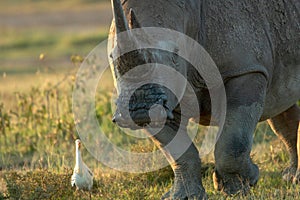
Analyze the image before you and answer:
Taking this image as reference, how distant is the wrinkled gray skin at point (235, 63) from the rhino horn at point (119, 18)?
0.76 ft

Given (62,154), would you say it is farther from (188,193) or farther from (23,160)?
(188,193)

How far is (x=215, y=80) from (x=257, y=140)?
3.69 metres

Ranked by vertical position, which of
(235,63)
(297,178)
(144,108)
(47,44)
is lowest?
(297,178)

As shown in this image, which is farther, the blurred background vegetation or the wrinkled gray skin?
the blurred background vegetation

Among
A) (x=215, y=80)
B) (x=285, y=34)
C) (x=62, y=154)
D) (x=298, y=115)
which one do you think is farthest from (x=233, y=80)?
(x=62, y=154)

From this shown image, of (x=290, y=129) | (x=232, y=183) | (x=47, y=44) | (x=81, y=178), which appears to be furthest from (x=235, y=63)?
(x=47, y=44)

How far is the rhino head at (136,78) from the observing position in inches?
225

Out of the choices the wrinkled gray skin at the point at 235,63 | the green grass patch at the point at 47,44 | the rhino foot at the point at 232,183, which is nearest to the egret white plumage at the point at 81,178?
the wrinkled gray skin at the point at 235,63

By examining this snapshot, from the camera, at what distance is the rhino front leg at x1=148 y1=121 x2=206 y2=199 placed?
23.4 feet

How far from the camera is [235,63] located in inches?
265

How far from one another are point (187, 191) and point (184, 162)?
0.24 metres

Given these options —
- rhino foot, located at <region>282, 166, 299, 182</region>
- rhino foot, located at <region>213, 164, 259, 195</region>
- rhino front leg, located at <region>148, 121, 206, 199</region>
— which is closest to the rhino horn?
rhino front leg, located at <region>148, 121, 206, 199</region>

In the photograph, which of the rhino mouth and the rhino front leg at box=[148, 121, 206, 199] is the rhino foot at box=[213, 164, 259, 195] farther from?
the rhino mouth

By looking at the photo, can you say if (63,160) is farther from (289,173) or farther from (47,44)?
(47,44)
